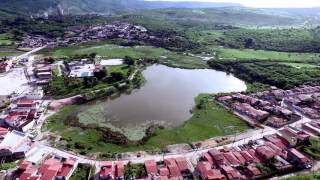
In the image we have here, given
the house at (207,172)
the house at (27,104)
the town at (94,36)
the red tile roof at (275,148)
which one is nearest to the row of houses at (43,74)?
the house at (27,104)

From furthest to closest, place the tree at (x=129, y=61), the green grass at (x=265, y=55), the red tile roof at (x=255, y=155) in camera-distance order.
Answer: the green grass at (x=265, y=55)
the tree at (x=129, y=61)
the red tile roof at (x=255, y=155)

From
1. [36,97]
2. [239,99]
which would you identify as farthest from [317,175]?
[36,97]

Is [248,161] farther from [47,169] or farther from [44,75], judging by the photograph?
[44,75]

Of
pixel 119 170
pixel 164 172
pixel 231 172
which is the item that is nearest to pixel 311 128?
pixel 231 172

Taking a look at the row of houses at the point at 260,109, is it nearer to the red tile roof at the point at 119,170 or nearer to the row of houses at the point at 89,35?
the red tile roof at the point at 119,170

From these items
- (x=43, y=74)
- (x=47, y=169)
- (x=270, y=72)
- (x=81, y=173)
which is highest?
(x=270, y=72)

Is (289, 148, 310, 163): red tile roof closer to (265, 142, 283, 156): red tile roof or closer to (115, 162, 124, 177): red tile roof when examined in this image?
(265, 142, 283, 156): red tile roof

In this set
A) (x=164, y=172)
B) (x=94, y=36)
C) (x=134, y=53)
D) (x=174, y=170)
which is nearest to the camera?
(x=164, y=172)
